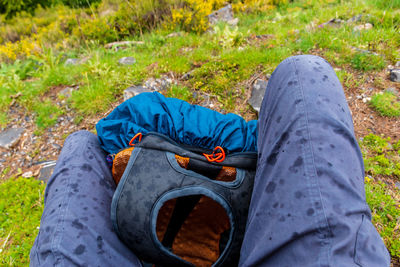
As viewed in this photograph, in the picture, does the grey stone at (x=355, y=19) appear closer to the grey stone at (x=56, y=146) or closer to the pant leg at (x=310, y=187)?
the pant leg at (x=310, y=187)

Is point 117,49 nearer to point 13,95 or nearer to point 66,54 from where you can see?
point 66,54

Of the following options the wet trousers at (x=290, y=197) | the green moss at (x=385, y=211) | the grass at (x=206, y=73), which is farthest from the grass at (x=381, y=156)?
the wet trousers at (x=290, y=197)

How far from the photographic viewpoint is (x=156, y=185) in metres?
1.52

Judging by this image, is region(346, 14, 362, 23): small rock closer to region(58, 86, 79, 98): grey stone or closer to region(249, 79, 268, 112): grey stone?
region(249, 79, 268, 112): grey stone

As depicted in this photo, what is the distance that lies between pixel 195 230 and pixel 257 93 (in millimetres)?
2077

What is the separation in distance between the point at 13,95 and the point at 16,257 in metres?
2.72

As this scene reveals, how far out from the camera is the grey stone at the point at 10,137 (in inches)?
127

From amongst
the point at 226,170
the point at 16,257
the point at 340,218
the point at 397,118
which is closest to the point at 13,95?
the point at 16,257

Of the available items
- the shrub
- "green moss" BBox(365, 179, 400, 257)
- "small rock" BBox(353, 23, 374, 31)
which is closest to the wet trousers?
"green moss" BBox(365, 179, 400, 257)

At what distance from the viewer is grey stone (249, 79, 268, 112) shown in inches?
118

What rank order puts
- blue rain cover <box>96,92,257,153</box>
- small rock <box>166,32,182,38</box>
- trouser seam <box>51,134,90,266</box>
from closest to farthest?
trouser seam <box>51,134,90,266</box>
blue rain cover <box>96,92,257,153</box>
small rock <box>166,32,182,38</box>

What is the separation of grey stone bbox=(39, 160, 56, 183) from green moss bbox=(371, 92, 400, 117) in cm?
402

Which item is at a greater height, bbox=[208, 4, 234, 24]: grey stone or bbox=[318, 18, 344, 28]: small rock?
bbox=[318, 18, 344, 28]: small rock

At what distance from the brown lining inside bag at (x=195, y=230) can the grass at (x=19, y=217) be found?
5.51ft
